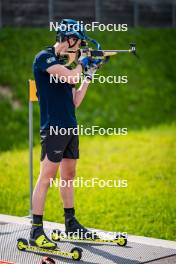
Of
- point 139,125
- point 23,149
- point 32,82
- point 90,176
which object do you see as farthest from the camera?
point 139,125

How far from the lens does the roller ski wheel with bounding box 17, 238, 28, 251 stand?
7359 mm

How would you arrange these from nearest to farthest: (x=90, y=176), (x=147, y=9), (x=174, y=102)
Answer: (x=90, y=176) < (x=174, y=102) < (x=147, y=9)

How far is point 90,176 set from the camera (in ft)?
40.3

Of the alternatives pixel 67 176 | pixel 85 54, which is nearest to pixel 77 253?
pixel 67 176

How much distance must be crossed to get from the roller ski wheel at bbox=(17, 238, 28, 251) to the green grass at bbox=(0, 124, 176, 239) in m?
1.64

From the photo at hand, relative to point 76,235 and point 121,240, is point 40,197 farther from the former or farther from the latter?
point 121,240

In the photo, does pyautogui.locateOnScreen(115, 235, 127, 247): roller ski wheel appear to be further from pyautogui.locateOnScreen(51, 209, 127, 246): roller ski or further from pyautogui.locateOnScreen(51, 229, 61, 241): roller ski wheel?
pyautogui.locateOnScreen(51, 229, 61, 241): roller ski wheel

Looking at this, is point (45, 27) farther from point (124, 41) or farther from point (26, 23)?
point (124, 41)

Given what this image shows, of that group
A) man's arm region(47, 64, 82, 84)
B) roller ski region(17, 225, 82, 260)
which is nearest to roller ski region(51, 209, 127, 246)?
roller ski region(17, 225, 82, 260)

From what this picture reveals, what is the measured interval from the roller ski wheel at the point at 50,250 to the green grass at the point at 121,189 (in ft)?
5.22

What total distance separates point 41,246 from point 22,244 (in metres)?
0.20

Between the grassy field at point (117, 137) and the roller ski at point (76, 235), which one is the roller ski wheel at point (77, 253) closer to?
the roller ski at point (76, 235)

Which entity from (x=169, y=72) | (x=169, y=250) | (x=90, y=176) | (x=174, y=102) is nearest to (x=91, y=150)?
(x=90, y=176)

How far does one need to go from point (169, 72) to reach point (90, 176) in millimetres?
8080
